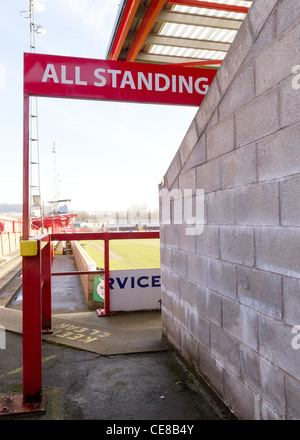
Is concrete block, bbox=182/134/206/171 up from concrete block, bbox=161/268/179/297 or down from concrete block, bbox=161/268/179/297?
up

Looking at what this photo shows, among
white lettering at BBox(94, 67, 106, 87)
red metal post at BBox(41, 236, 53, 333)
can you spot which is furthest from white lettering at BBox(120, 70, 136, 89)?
red metal post at BBox(41, 236, 53, 333)

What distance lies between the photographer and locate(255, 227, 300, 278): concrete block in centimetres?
207

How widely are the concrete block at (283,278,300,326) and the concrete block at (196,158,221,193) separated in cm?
126

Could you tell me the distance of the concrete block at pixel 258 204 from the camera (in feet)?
7.52

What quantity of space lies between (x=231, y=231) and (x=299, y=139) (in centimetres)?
106

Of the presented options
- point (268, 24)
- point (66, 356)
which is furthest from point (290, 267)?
point (66, 356)

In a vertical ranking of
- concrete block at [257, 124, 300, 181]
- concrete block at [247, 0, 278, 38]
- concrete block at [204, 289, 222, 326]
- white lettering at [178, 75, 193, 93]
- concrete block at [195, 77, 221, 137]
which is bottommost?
concrete block at [204, 289, 222, 326]

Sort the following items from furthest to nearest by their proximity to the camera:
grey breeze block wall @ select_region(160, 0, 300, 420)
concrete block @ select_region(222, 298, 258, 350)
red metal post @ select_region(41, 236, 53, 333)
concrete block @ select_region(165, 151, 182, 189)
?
1. red metal post @ select_region(41, 236, 53, 333)
2. concrete block @ select_region(165, 151, 182, 189)
3. concrete block @ select_region(222, 298, 258, 350)
4. grey breeze block wall @ select_region(160, 0, 300, 420)

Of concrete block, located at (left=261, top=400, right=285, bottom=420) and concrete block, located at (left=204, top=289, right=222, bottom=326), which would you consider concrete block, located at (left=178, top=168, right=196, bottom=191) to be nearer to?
concrete block, located at (left=204, top=289, right=222, bottom=326)

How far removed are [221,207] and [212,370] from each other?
1.62 metres

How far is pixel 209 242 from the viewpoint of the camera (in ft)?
11.0

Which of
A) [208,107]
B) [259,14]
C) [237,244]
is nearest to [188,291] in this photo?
[237,244]

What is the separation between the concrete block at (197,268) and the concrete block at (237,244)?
45cm

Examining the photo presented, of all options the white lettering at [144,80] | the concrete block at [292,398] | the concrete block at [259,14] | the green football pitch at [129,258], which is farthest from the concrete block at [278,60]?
the green football pitch at [129,258]
